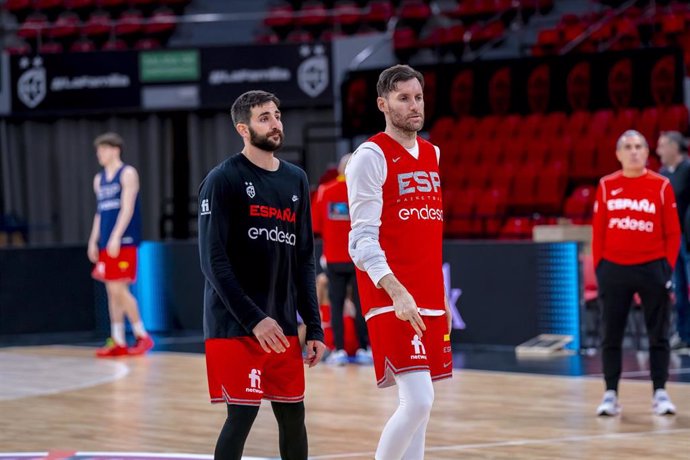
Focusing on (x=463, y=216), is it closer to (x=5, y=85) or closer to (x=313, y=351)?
(x=5, y=85)

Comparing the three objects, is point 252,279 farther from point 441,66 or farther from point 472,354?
point 441,66

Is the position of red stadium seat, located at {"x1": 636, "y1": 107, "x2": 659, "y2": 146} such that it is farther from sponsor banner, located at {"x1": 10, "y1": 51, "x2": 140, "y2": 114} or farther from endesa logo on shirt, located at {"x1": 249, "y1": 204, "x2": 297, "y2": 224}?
endesa logo on shirt, located at {"x1": 249, "y1": 204, "x2": 297, "y2": 224}

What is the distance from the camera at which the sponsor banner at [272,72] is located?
19.2 metres

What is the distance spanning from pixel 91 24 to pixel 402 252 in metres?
17.1

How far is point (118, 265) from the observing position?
39.2 feet

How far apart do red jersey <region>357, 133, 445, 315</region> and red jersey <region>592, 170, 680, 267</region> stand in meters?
3.08

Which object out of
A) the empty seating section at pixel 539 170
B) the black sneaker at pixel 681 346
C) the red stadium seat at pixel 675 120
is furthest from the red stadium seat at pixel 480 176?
the black sneaker at pixel 681 346

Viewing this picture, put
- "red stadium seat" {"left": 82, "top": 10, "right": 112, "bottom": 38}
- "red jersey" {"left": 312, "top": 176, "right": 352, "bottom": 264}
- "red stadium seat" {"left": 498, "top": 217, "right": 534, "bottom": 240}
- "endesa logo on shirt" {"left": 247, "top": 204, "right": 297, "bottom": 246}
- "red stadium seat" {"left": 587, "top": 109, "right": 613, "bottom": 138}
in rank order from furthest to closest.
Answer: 1. "red stadium seat" {"left": 82, "top": 10, "right": 112, "bottom": 38}
2. "red stadium seat" {"left": 587, "top": 109, "right": 613, "bottom": 138}
3. "red stadium seat" {"left": 498, "top": 217, "right": 534, "bottom": 240}
4. "red jersey" {"left": 312, "top": 176, "right": 352, "bottom": 264}
5. "endesa logo on shirt" {"left": 247, "top": 204, "right": 297, "bottom": 246}

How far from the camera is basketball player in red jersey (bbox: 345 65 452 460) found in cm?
477

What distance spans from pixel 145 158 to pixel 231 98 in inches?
107

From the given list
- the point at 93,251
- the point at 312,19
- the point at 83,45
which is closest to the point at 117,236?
the point at 93,251

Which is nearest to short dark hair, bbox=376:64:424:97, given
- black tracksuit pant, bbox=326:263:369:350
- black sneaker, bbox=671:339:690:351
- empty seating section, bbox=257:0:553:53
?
black tracksuit pant, bbox=326:263:369:350

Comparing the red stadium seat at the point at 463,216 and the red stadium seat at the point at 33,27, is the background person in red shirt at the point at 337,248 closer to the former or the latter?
the red stadium seat at the point at 463,216

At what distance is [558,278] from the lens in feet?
38.3
